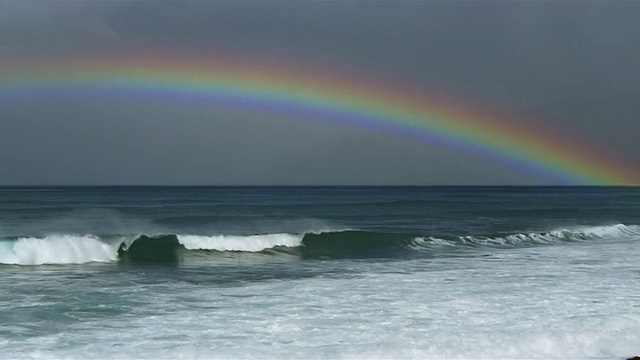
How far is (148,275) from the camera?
1670 cm

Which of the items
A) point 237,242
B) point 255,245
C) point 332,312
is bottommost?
point 332,312

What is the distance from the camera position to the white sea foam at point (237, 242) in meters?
25.2

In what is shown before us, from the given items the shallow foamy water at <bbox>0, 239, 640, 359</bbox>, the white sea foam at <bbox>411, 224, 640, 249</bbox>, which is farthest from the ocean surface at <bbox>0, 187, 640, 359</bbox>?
the white sea foam at <bbox>411, 224, 640, 249</bbox>

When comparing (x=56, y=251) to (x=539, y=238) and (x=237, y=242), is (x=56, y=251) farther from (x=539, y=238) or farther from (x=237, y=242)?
(x=539, y=238)

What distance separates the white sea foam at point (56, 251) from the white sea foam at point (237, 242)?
10.4ft

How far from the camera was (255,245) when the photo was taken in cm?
2602

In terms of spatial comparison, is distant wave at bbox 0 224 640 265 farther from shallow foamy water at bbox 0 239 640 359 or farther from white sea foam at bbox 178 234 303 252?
shallow foamy water at bbox 0 239 640 359

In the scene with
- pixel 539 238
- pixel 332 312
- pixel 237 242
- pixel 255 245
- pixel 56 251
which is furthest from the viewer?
pixel 539 238

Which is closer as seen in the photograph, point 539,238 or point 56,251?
point 56,251

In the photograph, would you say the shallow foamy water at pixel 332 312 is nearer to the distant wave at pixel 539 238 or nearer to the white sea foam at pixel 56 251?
the white sea foam at pixel 56 251

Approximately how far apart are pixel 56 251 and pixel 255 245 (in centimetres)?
734

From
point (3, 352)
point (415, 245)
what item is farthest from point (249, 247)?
point (3, 352)

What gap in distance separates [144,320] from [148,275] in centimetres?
635

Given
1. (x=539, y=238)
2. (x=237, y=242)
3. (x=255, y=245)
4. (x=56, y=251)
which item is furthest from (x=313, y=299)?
(x=539, y=238)
